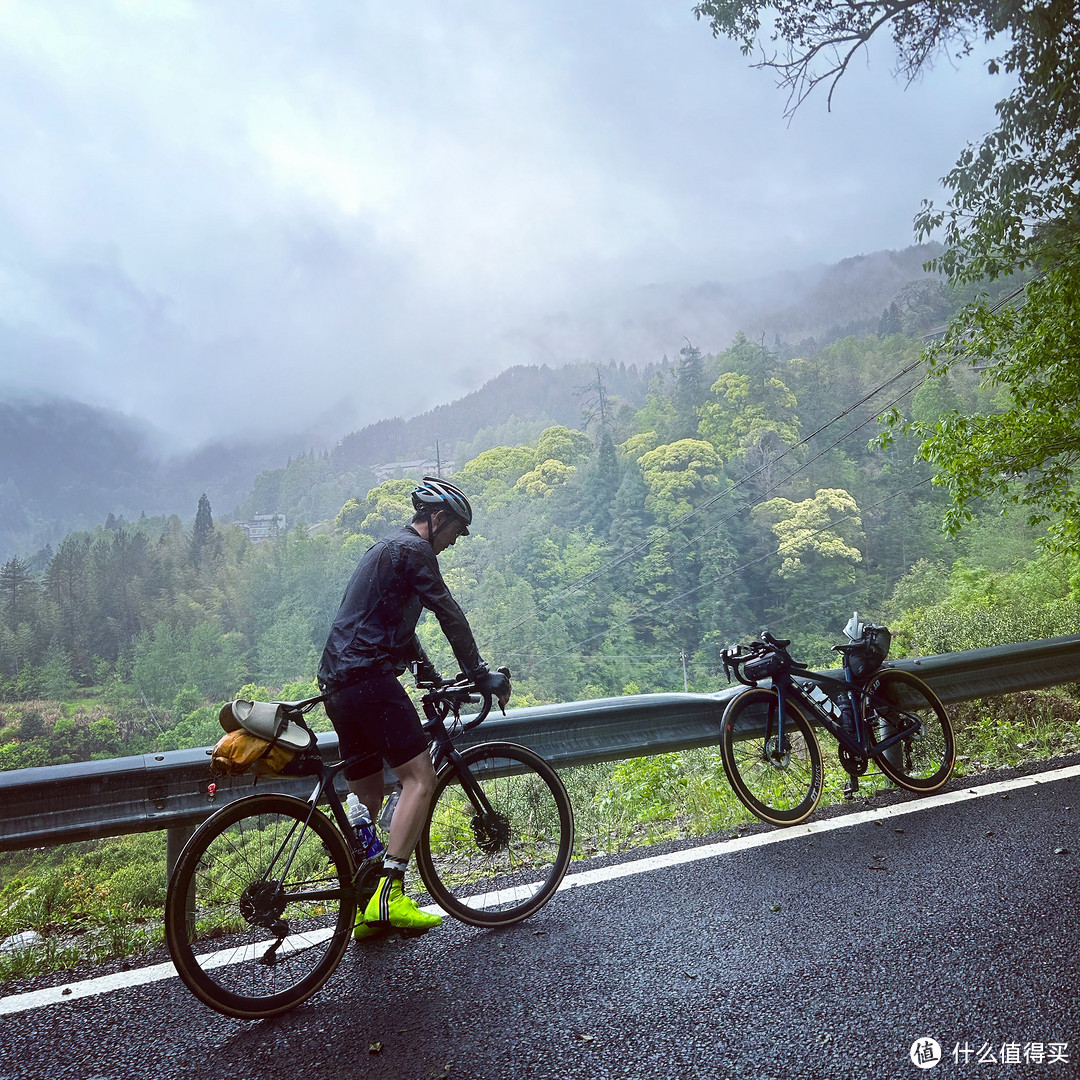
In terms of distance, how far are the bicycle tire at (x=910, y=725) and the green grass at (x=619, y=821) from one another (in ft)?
0.68

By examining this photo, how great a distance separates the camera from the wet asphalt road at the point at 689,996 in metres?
2.06

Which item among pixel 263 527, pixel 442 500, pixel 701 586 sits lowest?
pixel 701 586

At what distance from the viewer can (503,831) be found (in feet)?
10.5

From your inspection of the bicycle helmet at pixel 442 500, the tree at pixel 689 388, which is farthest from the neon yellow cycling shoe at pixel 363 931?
the tree at pixel 689 388

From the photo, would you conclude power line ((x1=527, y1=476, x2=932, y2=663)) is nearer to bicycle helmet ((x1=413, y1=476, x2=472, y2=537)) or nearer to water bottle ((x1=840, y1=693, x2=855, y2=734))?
water bottle ((x1=840, y1=693, x2=855, y2=734))

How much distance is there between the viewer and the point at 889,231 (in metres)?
124

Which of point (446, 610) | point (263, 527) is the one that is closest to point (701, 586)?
point (263, 527)

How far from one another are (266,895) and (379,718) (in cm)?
66

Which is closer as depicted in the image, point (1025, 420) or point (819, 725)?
point (819, 725)

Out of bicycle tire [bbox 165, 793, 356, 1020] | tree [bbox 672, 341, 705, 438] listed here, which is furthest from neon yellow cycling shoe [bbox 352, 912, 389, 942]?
tree [bbox 672, 341, 705, 438]

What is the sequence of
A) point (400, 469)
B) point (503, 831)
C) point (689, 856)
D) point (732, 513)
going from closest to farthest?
1. point (503, 831)
2. point (689, 856)
3. point (732, 513)
4. point (400, 469)

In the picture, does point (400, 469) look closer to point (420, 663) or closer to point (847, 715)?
point (847, 715)

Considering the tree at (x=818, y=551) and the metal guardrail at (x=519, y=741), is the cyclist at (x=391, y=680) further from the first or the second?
the tree at (x=818, y=551)

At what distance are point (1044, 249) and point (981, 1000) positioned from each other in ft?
24.0
